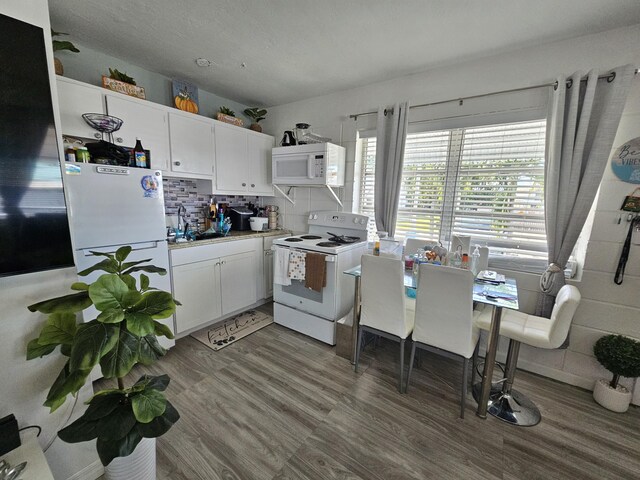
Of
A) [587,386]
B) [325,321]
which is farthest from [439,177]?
[587,386]

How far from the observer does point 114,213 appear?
1.93 metres

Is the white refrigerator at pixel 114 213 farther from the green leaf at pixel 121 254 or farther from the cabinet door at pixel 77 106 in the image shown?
the green leaf at pixel 121 254

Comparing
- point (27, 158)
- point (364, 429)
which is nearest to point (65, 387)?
point (27, 158)

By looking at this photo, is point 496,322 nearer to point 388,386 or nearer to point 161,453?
point 388,386

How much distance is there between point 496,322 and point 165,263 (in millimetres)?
2577

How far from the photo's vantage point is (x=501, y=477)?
139cm

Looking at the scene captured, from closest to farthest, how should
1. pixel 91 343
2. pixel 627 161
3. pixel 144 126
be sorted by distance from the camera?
pixel 91 343, pixel 627 161, pixel 144 126

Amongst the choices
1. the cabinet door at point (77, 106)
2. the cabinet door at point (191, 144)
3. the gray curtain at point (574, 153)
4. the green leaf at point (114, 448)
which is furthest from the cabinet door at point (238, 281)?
the gray curtain at point (574, 153)

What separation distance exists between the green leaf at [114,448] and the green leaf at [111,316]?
461 millimetres

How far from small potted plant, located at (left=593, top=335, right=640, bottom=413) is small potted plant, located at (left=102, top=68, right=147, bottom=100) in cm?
418

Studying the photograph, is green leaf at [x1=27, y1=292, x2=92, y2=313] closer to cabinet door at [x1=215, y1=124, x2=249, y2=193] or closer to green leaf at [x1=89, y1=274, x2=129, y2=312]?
green leaf at [x1=89, y1=274, x2=129, y2=312]

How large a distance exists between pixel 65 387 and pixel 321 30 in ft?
8.14

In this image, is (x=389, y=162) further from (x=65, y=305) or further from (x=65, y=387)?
(x=65, y=387)

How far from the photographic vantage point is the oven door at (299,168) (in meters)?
2.86
